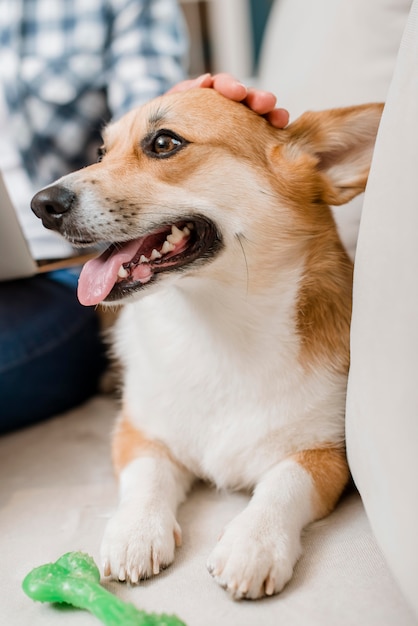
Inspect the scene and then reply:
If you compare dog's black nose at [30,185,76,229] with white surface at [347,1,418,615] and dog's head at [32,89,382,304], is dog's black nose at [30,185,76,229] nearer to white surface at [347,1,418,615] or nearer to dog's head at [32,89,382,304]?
dog's head at [32,89,382,304]

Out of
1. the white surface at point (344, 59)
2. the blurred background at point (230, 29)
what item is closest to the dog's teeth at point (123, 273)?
the white surface at point (344, 59)

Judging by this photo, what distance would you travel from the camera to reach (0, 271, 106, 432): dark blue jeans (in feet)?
4.95

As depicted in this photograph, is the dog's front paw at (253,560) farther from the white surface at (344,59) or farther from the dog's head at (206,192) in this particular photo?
the white surface at (344,59)

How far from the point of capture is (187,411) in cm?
119

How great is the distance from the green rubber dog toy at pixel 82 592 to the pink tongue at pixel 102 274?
391 millimetres

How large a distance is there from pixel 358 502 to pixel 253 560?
29 cm

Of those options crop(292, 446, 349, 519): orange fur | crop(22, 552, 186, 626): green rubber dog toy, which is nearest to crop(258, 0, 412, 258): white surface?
crop(292, 446, 349, 519): orange fur

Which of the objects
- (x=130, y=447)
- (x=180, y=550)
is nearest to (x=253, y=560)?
(x=180, y=550)

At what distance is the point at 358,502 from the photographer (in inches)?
43.9

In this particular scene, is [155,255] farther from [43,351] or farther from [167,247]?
[43,351]

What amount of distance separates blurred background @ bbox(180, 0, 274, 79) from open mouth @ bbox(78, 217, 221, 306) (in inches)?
96.3

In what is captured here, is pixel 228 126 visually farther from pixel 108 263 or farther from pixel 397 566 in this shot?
pixel 397 566

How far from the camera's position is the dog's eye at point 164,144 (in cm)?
114

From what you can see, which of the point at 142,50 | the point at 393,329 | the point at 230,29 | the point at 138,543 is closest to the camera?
the point at 393,329
